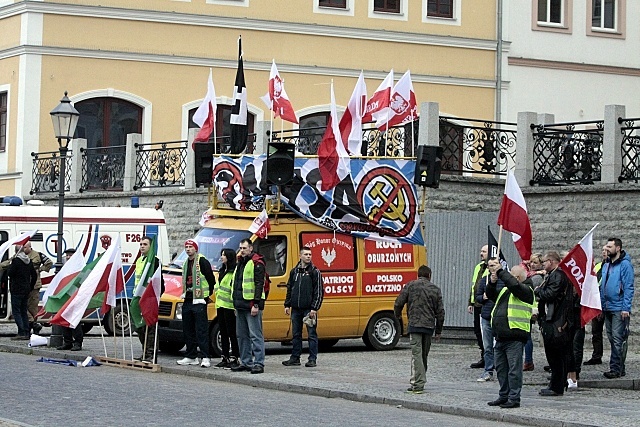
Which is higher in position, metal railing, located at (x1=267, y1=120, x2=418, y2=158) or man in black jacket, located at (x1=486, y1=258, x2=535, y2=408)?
metal railing, located at (x1=267, y1=120, x2=418, y2=158)

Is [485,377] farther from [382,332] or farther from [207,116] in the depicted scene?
[207,116]

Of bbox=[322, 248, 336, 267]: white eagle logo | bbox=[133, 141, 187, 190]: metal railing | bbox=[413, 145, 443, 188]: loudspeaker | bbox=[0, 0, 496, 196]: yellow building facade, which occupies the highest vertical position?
bbox=[0, 0, 496, 196]: yellow building facade

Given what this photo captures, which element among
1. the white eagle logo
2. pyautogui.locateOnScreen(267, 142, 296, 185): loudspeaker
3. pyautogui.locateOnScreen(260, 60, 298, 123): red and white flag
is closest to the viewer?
pyautogui.locateOnScreen(267, 142, 296, 185): loudspeaker

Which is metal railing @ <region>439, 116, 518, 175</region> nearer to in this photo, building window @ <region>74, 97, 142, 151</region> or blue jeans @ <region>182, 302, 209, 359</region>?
blue jeans @ <region>182, 302, 209, 359</region>

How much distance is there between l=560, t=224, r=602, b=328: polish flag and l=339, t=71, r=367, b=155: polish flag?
7.49 m

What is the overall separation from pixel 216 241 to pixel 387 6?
20.9 meters

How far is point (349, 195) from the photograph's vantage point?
2338 cm

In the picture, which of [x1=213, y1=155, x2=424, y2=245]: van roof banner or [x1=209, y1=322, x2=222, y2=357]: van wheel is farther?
[x1=213, y1=155, x2=424, y2=245]: van roof banner

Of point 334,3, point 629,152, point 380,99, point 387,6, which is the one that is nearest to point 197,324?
point 380,99

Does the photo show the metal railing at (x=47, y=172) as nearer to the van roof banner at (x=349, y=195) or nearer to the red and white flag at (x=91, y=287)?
the van roof banner at (x=349, y=195)

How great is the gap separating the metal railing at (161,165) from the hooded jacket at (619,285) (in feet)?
50.7

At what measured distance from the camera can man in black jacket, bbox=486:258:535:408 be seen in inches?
614

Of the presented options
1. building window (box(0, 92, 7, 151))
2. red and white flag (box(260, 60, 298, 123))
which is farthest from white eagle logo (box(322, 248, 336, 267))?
building window (box(0, 92, 7, 151))

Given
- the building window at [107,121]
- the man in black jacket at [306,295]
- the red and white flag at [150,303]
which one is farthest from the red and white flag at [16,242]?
the building window at [107,121]
